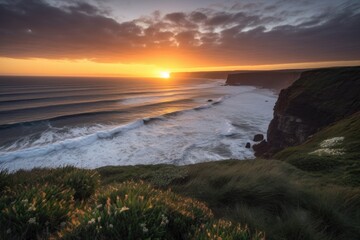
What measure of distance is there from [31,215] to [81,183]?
1935 mm

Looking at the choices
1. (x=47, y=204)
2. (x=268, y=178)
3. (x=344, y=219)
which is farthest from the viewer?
(x=268, y=178)

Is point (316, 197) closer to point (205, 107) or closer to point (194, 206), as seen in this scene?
point (194, 206)

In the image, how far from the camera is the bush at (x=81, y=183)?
4855 mm

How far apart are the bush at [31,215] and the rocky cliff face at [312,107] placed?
22.8 meters

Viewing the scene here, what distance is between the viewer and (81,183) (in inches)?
197

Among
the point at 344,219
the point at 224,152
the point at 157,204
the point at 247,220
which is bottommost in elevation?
the point at 224,152

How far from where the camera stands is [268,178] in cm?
593

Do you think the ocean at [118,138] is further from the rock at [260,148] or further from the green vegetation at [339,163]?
the green vegetation at [339,163]

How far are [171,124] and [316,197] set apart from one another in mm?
31366

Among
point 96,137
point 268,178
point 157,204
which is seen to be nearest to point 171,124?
point 96,137

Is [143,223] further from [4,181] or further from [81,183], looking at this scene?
[4,181]

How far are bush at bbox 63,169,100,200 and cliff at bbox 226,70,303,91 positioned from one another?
137158 millimetres

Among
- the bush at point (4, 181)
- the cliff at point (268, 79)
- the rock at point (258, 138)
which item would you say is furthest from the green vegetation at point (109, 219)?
the cliff at point (268, 79)

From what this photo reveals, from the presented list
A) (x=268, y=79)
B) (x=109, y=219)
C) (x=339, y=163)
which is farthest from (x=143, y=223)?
(x=268, y=79)
